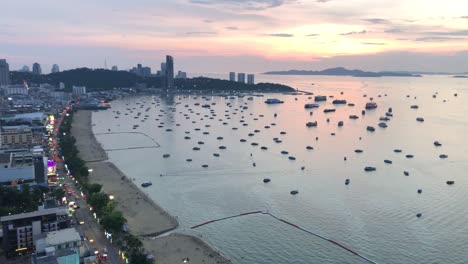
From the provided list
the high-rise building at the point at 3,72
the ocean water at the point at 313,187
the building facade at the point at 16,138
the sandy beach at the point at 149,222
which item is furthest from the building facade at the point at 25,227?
the high-rise building at the point at 3,72

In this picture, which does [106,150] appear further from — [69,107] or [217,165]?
[69,107]

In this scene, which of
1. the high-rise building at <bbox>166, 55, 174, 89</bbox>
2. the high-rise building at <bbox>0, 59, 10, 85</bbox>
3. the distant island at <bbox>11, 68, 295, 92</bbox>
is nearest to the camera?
the high-rise building at <bbox>0, 59, 10, 85</bbox>

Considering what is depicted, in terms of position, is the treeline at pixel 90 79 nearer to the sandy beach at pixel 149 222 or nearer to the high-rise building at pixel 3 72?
the high-rise building at pixel 3 72

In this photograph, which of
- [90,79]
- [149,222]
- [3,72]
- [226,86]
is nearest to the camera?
[149,222]

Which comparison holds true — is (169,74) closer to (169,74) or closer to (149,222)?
(169,74)

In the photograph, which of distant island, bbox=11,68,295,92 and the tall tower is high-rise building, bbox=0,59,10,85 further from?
the tall tower

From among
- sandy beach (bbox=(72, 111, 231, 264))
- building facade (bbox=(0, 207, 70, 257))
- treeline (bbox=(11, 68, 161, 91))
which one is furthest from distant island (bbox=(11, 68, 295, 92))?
building facade (bbox=(0, 207, 70, 257))

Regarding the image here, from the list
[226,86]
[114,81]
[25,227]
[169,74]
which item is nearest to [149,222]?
[25,227]
